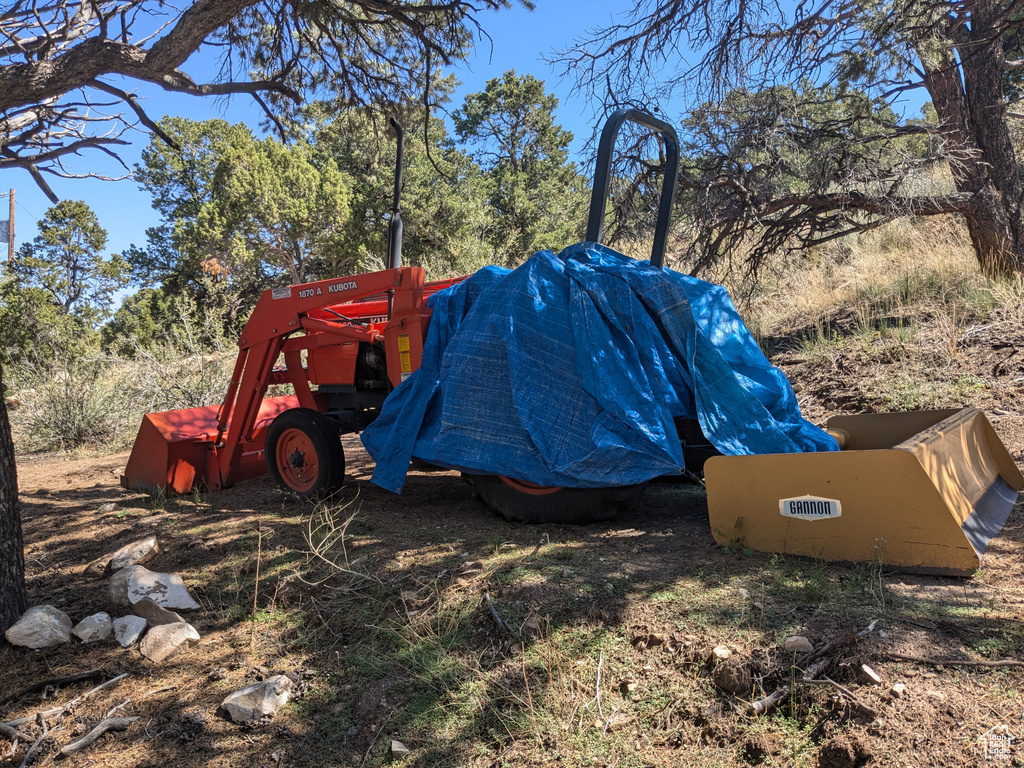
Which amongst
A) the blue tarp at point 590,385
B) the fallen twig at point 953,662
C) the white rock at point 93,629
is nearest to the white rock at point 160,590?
the white rock at point 93,629

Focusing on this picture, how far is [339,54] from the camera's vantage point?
635 centimetres

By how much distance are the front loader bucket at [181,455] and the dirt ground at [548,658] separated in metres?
1.58

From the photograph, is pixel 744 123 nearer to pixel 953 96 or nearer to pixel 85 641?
pixel 953 96

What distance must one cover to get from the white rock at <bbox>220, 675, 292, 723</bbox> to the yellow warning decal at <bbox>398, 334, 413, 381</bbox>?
7.44 feet

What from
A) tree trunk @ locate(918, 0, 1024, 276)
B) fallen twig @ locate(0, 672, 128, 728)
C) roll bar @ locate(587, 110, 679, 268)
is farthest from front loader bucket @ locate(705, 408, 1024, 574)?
tree trunk @ locate(918, 0, 1024, 276)

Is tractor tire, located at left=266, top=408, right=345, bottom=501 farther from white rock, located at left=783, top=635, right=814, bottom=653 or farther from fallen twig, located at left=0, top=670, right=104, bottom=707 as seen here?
white rock, located at left=783, top=635, right=814, bottom=653

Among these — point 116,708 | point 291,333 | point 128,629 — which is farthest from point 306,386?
point 116,708

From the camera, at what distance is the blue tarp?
3.81 m

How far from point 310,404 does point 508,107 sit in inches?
1031

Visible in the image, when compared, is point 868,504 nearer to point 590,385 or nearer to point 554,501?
point 590,385

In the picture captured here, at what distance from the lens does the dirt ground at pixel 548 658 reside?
2.19 metres

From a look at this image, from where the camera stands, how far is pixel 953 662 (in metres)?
2.26

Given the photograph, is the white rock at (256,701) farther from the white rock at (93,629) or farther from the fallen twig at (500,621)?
the white rock at (93,629)

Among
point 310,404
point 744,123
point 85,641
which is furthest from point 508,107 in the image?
point 85,641
